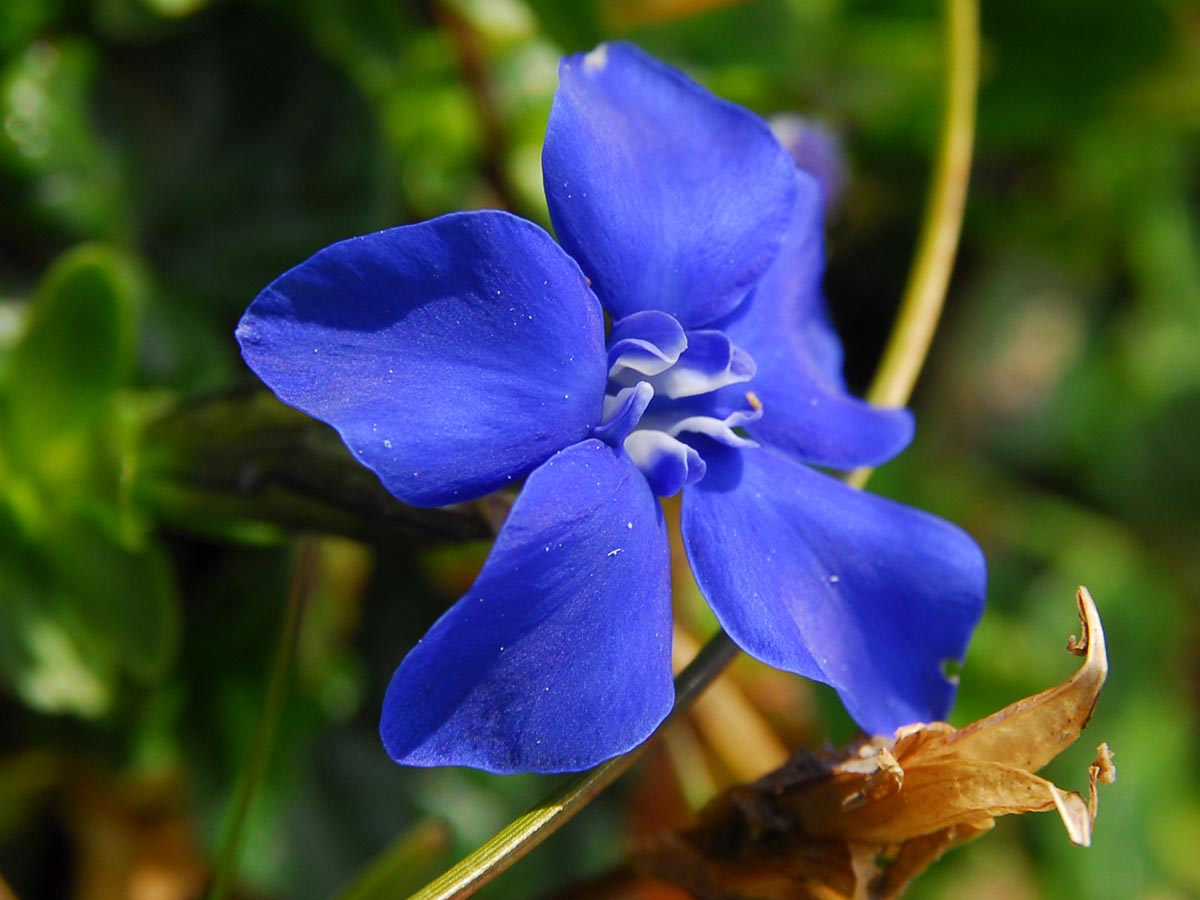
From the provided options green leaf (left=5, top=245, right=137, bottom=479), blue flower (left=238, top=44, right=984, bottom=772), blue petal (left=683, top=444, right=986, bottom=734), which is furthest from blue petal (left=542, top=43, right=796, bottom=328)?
green leaf (left=5, top=245, right=137, bottom=479)

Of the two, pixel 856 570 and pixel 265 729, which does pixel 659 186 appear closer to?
pixel 856 570

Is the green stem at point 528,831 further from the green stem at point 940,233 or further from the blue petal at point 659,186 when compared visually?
the green stem at point 940,233

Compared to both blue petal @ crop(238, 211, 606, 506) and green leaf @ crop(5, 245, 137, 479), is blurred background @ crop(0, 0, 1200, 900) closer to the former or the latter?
green leaf @ crop(5, 245, 137, 479)

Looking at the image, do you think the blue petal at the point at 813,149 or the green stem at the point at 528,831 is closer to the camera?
the green stem at the point at 528,831

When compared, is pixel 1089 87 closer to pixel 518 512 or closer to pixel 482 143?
pixel 482 143

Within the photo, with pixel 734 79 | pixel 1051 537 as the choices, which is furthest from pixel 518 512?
pixel 1051 537

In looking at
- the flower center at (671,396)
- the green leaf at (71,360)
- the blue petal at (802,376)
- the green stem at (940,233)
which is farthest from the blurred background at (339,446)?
the green stem at (940,233)
